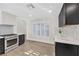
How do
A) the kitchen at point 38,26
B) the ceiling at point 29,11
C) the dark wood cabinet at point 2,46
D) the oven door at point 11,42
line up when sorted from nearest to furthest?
the kitchen at point 38,26 < the ceiling at point 29,11 < the dark wood cabinet at point 2,46 < the oven door at point 11,42

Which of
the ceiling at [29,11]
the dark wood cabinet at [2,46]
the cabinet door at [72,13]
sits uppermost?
the ceiling at [29,11]

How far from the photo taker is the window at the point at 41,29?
2.37 meters

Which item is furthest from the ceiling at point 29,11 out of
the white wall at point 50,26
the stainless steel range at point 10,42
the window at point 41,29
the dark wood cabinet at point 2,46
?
the dark wood cabinet at point 2,46

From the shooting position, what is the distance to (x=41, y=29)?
2.38m

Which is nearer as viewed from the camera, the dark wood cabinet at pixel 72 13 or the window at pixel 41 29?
the dark wood cabinet at pixel 72 13

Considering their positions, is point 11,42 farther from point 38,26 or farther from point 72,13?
point 72,13

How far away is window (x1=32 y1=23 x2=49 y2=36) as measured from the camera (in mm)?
2367

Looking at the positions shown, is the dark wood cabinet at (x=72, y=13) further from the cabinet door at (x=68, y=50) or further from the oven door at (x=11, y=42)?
the oven door at (x=11, y=42)

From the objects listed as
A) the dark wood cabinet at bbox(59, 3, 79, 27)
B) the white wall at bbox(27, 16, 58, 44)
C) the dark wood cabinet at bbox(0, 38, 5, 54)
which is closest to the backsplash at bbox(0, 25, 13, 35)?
the dark wood cabinet at bbox(0, 38, 5, 54)

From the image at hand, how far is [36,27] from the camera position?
93.8 inches

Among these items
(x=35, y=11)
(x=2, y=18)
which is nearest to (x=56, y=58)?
(x=35, y=11)

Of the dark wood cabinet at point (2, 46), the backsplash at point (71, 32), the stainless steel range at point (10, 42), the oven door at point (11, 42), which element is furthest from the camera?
the oven door at point (11, 42)

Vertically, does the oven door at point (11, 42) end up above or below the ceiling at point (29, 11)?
below

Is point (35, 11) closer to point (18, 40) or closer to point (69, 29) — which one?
point (69, 29)
